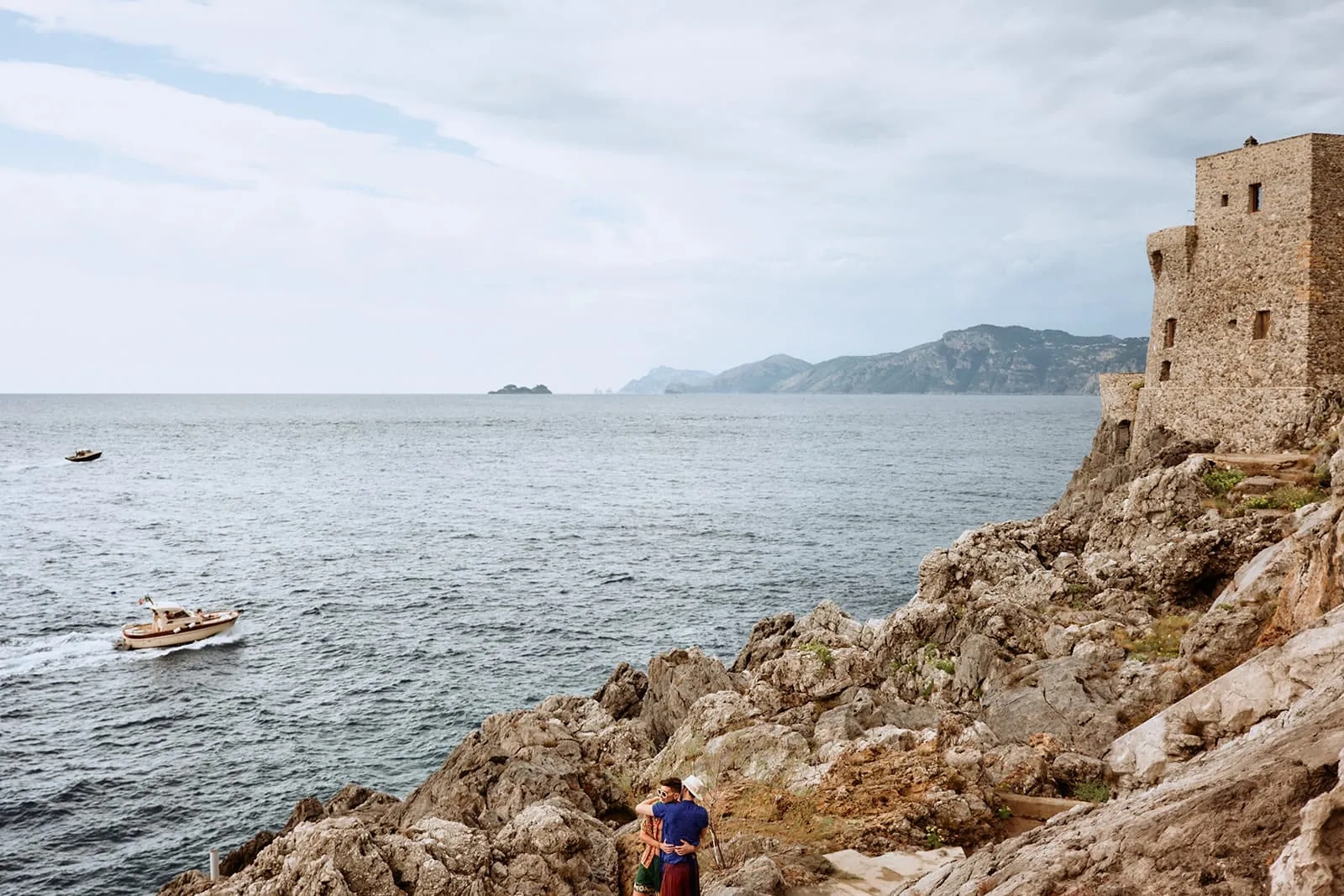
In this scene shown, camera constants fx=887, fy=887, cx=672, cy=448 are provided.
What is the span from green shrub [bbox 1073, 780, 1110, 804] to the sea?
23.5m

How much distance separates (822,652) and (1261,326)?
74.3 ft

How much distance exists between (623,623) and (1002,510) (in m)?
42.5

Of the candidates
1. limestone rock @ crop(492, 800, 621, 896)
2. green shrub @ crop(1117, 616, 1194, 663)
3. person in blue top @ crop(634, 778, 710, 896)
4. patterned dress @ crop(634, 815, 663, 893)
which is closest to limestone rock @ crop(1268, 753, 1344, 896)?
person in blue top @ crop(634, 778, 710, 896)

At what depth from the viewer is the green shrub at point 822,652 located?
24.4 metres

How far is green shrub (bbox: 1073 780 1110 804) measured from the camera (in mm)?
15000

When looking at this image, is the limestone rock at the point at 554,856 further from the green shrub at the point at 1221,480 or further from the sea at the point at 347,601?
the green shrub at the point at 1221,480

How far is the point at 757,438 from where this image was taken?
183 m

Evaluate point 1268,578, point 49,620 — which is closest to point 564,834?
point 1268,578

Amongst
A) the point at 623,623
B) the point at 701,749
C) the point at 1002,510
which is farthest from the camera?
the point at 1002,510

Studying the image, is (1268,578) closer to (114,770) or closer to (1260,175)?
(1260,175)

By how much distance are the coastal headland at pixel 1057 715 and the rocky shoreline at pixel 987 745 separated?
5 cm

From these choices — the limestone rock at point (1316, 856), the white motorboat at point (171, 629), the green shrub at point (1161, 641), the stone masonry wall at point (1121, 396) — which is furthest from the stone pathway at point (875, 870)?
the white motorboat at point (171, 629)

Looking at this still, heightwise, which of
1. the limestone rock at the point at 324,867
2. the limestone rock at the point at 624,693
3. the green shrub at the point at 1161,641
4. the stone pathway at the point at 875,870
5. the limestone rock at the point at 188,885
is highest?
the green shrub at the point at 1161,641

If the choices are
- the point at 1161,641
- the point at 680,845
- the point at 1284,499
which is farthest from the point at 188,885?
the point at 1284,499
